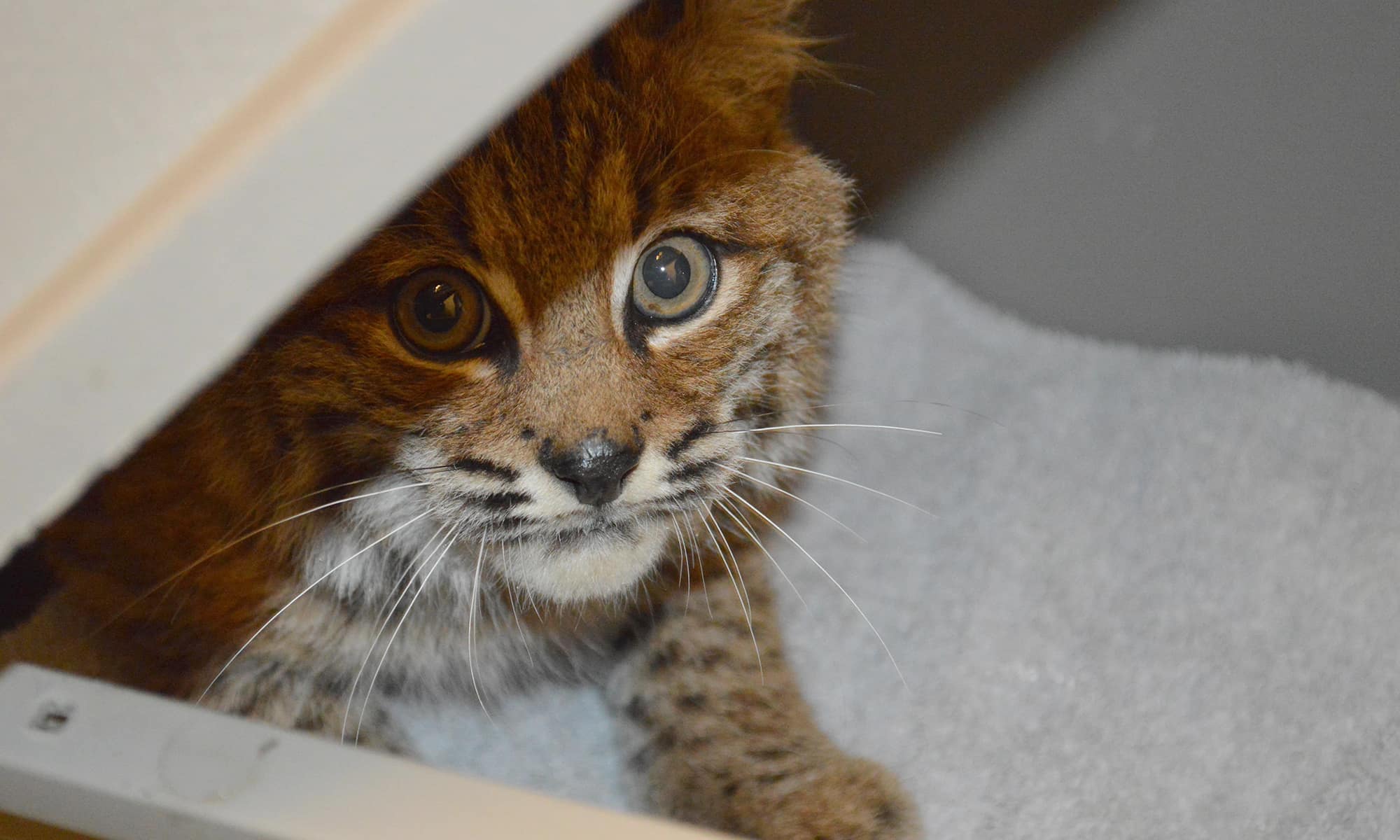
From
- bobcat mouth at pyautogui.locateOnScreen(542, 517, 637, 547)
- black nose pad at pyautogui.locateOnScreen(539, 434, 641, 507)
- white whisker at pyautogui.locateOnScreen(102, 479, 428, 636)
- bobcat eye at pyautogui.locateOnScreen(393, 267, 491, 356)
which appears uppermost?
bobcat eye at pyautogui.locateOnScreen(393, 267, 491, 356)

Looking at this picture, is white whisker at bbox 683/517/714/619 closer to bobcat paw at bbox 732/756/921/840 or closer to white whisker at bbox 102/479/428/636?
bobcat paw at bbox 732/756/921/840

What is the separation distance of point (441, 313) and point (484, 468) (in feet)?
0.54

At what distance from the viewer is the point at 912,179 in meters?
2.29

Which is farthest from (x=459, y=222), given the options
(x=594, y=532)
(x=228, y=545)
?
(x=228, y=545)

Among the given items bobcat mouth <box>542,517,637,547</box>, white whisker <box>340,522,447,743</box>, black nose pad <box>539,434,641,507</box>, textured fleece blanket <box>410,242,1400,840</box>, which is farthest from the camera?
textured fleece blanket <box>410,242,1400,840</box>

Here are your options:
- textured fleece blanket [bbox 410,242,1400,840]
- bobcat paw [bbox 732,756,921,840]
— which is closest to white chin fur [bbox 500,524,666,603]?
bobcat paw [bbox 732,756,921,840]

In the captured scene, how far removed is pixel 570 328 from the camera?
1214 mm

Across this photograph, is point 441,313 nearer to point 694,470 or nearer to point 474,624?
point 694,470

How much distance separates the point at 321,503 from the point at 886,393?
1.18m

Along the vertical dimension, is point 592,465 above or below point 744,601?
above

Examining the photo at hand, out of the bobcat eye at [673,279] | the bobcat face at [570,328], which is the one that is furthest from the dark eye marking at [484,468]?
the bobcat eye at [673,279]

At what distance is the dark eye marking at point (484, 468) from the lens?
1.21 metres

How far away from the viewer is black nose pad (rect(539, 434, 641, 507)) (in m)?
1.17

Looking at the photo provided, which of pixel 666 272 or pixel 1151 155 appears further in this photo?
pixel 1151 155
